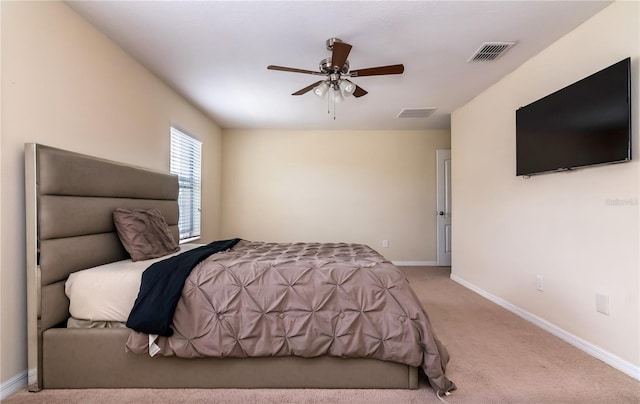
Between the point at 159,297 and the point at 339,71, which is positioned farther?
the point at 339,71

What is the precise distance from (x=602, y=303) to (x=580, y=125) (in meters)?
1.28

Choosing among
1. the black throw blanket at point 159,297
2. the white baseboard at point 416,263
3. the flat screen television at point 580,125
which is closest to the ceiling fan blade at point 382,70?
the flat screen television at point 580,125

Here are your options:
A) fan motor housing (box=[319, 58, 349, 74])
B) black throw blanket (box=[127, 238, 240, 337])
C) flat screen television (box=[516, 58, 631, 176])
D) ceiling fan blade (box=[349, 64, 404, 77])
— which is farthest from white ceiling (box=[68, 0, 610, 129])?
black throw blanket (box=[127, 238, 240, 337])

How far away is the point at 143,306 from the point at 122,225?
847 mm

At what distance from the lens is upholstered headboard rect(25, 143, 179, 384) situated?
5.69 feet

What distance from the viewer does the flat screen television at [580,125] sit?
6.50 feet

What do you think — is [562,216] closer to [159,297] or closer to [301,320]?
[301,320]

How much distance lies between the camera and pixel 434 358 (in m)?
1.71

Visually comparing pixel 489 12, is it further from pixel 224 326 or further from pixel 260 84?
pixel 224 326

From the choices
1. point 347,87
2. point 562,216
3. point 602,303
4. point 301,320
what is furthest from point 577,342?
point 347,87

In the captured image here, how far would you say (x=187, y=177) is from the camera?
4.13 meters

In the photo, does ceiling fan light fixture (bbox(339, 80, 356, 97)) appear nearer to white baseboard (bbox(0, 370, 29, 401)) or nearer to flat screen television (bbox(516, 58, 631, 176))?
flat screen television (bbox(516, 58, 631, 176))

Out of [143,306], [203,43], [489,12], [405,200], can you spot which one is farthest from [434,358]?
[405,200]

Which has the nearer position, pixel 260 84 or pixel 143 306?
pixel 143 306
